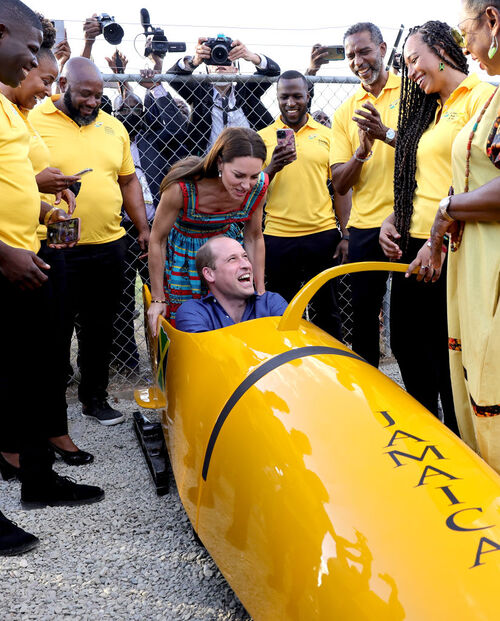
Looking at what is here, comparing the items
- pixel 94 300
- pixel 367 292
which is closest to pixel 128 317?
pixel 94 300

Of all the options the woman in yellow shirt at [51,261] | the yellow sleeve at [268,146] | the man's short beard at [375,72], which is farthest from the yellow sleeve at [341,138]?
the woman in yellow shirt at [51,261]

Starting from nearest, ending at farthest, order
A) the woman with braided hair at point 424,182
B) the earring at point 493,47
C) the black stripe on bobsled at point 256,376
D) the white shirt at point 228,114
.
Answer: the earring at point 493,47 < the black stripe on bobsled at point 256,376 < the woman with braided hair at point 424,182 < the white shirt at point 228,114

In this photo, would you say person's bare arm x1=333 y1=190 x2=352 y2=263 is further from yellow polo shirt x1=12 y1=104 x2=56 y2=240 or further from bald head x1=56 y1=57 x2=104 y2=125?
yellow polo shirt x1=12 y1=104 x2=56 y2=240

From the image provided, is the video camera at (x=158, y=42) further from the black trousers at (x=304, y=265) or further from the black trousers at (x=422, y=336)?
the black trousers at (x=422, y=336)

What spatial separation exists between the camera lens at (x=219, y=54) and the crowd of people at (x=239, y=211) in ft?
0.25

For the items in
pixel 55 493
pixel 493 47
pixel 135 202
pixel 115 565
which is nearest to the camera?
pixel 493 47

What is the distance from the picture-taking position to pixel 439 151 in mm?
2713

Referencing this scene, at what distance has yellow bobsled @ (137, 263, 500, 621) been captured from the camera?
1.10m

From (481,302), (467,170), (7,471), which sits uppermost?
(467,170)

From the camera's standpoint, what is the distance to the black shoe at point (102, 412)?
380 centimetres

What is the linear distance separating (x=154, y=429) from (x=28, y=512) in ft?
2.47

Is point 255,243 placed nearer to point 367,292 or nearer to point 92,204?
point 367,292

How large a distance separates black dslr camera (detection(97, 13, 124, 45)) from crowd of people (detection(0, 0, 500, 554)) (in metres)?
0.07

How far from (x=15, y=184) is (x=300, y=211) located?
2.13 m
